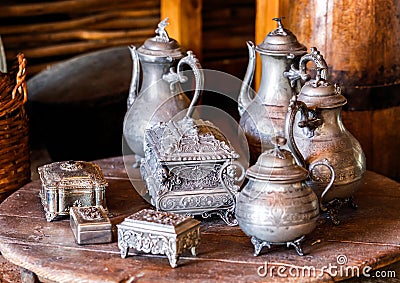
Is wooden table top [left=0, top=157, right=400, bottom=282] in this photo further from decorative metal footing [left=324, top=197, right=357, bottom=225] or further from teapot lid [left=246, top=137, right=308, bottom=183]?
teapot lid [left=246, top=137, right=308, bottom=183]

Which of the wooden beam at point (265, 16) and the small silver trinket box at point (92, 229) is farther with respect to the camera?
the wooden beam at point (265, 16)

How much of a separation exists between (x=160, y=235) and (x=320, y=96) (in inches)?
19.5

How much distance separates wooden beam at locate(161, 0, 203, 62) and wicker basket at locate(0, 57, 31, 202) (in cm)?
145

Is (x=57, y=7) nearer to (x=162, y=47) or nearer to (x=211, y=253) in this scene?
(x=162, y=47)

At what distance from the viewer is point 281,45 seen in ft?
6.54

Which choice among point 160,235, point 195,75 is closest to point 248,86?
point 195,75

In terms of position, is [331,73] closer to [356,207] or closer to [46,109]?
[356,207]

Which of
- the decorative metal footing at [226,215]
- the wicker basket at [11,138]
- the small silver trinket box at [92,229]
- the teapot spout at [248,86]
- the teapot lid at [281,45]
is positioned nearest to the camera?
the small silver trinket box at [92,229]

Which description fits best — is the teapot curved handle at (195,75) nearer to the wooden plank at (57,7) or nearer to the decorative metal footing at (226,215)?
the decorative metal footing at (226,215)

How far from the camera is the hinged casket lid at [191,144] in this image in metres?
1.82

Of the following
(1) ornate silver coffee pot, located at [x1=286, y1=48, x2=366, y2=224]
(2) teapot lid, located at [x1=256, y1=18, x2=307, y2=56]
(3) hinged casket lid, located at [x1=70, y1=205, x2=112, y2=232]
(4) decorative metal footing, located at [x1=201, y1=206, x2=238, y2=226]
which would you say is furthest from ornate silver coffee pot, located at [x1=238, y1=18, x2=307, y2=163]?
(3) hinged casket lid, located at [x1=70, y1=205, x2=112, y2=232]

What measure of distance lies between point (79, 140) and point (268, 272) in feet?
6.27

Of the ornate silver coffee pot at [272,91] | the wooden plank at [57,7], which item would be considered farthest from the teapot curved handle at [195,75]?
the wooden plank at [57,7]

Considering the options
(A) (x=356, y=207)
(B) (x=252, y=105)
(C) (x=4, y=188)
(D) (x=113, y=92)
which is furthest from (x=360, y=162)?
(D) (x=113, y=92)
